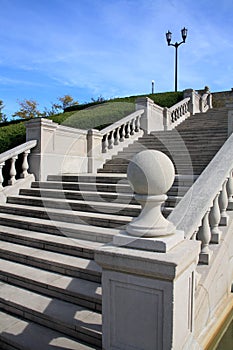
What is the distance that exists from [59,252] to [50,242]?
242mm

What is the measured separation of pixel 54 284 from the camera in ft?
12.6

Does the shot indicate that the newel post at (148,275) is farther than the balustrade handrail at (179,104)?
No

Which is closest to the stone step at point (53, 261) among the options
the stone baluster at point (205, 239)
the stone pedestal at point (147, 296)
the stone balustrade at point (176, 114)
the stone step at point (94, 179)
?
the stone baluster at point (205, 239)

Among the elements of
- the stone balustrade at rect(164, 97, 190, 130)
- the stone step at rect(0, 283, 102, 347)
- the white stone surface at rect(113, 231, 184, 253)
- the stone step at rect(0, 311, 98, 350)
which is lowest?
the stone step at rect(0, 311, 98, 350)

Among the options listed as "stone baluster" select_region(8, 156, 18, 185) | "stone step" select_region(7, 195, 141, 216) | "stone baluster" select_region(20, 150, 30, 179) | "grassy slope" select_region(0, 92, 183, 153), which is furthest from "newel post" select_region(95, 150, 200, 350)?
"grassy slope" select_region(0, 92, 183, 153)

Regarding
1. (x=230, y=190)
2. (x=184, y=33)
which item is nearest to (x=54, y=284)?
(x=230, y=190)

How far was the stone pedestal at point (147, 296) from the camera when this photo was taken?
85.3 inches

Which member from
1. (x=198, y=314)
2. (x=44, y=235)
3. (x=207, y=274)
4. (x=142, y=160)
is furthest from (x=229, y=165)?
(x=44, y=235)

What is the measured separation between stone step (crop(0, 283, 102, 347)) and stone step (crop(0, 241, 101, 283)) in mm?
456

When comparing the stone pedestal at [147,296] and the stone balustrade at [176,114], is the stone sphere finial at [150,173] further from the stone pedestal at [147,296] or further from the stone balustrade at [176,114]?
the stone balustrade at [176,114]

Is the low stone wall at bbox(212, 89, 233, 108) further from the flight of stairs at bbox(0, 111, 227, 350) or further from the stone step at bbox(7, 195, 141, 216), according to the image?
the stone step at bbox(7, 195, 141, 216)

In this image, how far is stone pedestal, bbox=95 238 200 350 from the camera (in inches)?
85.3

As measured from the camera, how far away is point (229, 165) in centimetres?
420

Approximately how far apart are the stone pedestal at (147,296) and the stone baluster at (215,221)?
1.43 m
